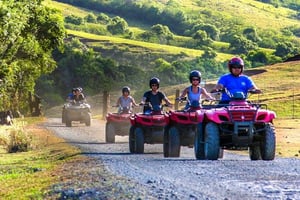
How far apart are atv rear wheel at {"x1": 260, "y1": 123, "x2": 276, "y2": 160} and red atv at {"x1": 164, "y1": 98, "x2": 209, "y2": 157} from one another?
2271 mm

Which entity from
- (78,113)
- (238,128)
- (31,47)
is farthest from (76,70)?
(238,128)

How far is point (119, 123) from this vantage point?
92.5ft

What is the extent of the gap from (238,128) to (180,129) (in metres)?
3.02

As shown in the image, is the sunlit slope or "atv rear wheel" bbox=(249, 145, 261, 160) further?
the sunlit slope

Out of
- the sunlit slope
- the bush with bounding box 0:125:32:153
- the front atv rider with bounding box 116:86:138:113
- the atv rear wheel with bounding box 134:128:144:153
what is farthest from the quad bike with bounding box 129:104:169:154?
the sunlit slope

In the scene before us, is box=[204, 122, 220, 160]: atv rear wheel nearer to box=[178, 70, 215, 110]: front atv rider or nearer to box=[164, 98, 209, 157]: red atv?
box=[164, 98, 209, 157]: red atv

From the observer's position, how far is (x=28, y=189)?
15.8 m

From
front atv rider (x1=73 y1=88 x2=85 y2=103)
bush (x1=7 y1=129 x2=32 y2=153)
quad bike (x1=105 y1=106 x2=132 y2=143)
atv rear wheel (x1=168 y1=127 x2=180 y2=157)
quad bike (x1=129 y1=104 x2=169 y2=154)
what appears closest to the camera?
atv rear wheel (x1=168 y1=127 x2=180 y2=157)

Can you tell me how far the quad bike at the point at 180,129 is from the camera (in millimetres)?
19219

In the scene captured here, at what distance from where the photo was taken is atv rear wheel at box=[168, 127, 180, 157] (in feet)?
63.9

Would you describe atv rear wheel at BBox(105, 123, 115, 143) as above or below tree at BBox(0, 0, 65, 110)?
below

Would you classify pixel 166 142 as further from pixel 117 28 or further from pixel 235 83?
pixel 117 28

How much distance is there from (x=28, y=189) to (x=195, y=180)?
13.0 feet

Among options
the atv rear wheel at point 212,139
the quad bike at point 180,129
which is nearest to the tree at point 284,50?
the quad bike at point 180,129
